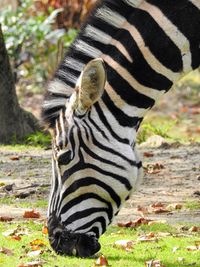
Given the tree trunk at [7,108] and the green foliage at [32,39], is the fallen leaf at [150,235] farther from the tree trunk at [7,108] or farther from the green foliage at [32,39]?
the green foliage at [32,39]

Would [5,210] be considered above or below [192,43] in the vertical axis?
below

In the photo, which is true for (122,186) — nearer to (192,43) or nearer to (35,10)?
(192,43)

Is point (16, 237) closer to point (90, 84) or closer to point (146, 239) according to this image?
point (146, 239)

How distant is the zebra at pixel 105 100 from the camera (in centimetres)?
625

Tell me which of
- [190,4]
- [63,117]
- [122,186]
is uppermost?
[190,4]

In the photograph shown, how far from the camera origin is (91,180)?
6262mm

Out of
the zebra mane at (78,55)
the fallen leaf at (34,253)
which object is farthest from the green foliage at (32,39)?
the zebra mane at (78,55)

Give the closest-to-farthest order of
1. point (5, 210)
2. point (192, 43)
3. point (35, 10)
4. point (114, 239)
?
point (192, 43) → point (114, 239) → point (5, 210) → point (35, 10)

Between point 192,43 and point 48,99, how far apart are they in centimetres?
118

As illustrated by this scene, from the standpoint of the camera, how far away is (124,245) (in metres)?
7.09

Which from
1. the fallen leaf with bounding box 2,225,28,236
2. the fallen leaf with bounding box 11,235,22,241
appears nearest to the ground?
the fallen leaf with bounding box 2,225,28,236

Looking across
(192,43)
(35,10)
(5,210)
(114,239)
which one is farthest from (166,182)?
(35,10)

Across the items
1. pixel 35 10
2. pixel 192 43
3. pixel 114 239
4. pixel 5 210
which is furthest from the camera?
pixel 35 10

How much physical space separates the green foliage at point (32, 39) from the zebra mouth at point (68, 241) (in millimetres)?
11307
